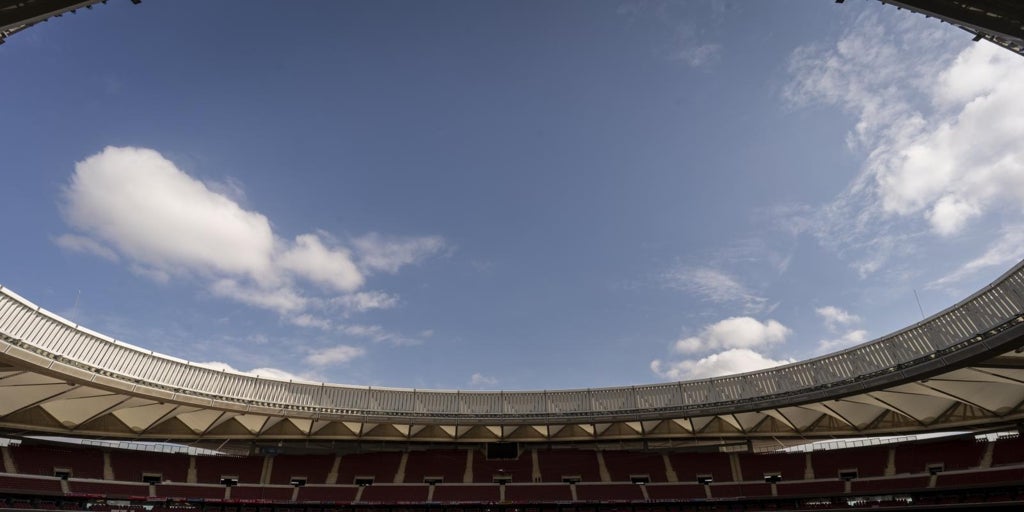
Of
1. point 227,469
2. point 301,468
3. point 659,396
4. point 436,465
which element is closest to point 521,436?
point 436,465

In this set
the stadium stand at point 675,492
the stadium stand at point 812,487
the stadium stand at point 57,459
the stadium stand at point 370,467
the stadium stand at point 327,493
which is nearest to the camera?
the stadium stand at point 57,459

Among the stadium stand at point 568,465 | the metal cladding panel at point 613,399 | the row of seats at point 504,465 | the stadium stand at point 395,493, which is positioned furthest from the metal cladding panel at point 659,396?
the stadium stand at point 395,493

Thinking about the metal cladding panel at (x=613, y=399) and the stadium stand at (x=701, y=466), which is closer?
the metal cladding panel at (x=613, y=399)

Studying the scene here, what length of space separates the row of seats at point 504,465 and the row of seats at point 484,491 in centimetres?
74

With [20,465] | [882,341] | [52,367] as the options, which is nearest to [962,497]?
[882,341]

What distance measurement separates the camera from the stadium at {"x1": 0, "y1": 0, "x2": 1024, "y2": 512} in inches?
1137

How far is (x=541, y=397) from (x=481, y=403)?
4.77 metres

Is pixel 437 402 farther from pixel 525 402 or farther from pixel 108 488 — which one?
pixel 108 488

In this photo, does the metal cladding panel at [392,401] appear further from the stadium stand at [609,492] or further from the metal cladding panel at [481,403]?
the stadium stand at [609,492]

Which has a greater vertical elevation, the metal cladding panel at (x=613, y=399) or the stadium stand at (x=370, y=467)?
the metal cladding panel at (x=613, y=399)

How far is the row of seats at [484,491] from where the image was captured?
117 ft

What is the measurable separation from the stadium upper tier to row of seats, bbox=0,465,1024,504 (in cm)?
372

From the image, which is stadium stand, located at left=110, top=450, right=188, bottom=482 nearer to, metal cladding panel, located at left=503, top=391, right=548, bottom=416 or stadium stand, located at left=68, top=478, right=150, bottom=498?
stadium stand, located at left=68, top=478, right=150, bottom=498

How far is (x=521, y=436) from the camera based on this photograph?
44406mm
